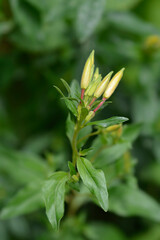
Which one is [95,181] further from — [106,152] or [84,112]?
[106,152]

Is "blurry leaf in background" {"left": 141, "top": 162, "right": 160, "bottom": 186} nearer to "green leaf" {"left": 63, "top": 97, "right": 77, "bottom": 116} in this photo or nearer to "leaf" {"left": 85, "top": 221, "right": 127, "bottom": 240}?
"leaf" {"left": 85, "top": 221, "right": 127, "bottom": 240}

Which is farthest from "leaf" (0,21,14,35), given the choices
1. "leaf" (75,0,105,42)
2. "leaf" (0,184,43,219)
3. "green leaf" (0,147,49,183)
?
"leaf" (0,184,43,219)

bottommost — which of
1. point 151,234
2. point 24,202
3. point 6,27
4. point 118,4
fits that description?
point 151,234

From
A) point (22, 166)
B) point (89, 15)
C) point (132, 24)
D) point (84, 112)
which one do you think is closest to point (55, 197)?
point (84, 112)

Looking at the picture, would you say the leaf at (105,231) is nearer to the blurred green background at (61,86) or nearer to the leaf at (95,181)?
the blurred green background at (61,86)

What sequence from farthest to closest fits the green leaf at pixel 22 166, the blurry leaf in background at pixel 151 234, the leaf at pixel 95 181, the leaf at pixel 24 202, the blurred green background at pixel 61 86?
1. the blurry leaf in background at pixel 151 234
2. the blurred green background at pixel 61 86
3. the green leaf at pixel 22 166
4. the leaf at pixel 24 202
5. the leaf at pixel 95 181

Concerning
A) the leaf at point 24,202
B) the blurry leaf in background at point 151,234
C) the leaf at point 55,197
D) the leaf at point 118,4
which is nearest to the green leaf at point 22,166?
the leaf at point 24,202
